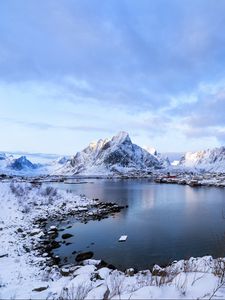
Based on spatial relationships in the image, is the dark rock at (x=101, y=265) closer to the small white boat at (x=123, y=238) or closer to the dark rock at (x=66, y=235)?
the small white boat at (x=123, y=238)

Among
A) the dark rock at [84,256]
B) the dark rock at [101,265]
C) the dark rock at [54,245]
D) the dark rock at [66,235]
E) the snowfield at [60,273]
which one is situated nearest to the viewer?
the snowfield at [60,273]

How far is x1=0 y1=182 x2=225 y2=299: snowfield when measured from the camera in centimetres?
491

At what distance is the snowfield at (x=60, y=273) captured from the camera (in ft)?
16.1

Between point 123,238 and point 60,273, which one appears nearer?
point 60,273


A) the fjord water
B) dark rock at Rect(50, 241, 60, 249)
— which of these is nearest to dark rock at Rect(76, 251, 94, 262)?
the fjord water

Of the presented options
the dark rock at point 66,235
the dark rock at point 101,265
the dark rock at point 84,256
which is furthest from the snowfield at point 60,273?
the dark rock at point 84,256

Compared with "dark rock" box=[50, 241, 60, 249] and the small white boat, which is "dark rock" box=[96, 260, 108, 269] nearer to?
"dark rock" box=[50, 241, 60, 249]

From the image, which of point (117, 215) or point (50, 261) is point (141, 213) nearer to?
point (117, 215)

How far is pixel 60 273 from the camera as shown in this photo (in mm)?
12047

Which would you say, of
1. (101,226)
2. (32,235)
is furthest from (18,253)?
(101,226)

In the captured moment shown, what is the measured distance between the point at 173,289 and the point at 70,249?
15.9 m

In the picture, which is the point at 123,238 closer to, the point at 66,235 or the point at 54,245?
the point at 66,235

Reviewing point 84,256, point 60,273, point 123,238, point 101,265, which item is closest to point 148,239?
point 123,238

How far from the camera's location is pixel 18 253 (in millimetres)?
16188
